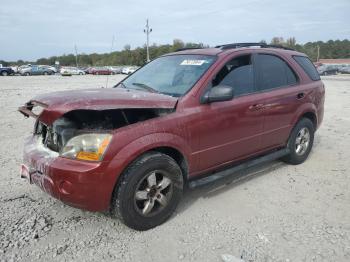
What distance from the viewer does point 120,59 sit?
3083 inches

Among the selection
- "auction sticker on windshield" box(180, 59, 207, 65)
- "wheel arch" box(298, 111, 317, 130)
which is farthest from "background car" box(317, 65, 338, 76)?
"auction sticker on windshield" box(180, 59, 207, 65)

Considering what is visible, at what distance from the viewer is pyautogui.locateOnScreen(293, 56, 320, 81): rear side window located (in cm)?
549

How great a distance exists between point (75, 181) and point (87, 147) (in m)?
0.31

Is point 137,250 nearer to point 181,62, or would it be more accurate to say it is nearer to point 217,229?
point 217,229

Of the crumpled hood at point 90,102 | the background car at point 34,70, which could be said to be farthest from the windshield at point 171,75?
the background car at point 34,70

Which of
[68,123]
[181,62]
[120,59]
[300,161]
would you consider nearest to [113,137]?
[68,123]

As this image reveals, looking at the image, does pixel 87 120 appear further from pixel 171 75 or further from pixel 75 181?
pixel 171 75

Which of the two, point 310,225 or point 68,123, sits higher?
point 68,123

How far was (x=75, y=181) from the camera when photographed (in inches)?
119

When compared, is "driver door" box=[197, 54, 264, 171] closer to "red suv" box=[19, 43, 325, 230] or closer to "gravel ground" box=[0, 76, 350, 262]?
"red suv" box=[19, 43, 325, 230]

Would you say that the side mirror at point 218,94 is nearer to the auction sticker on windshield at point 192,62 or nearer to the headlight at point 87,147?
the auction sticker on windshield at point 192,62

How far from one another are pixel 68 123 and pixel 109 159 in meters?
0.69

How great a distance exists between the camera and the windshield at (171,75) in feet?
12.9

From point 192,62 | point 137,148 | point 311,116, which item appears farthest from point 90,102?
point 311,116
